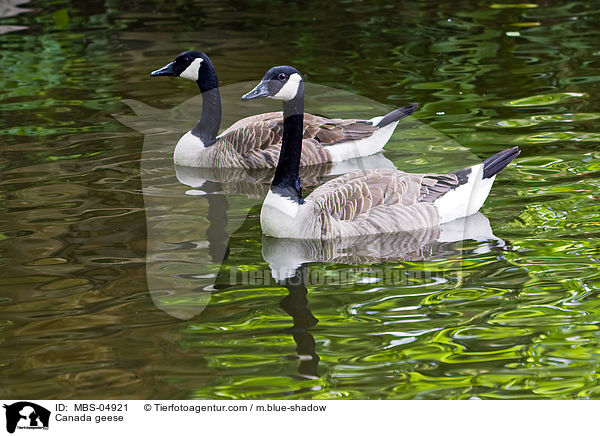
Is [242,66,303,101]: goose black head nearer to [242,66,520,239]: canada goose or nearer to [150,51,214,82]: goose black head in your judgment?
[242,66,520,239]: canada goose

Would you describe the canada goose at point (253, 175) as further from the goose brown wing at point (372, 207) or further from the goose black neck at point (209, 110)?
the goose brown wing at point (372, 207)

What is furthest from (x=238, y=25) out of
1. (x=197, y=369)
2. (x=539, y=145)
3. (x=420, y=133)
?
(x=197, y=369)

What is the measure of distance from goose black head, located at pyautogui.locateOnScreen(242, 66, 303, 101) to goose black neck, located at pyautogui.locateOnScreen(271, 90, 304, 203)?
10 centimetres

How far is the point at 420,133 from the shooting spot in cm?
1085

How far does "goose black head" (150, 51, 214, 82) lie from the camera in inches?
423

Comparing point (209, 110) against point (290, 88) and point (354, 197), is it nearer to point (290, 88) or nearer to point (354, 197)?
point (290, 88)

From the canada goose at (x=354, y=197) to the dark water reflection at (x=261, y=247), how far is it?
0.34m

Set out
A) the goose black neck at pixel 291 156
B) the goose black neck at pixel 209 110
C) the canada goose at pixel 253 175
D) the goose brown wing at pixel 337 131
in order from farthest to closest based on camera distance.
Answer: the goose black neck at pixel 209 110 < the goose brown wing at pixel 337 131 < the canada goose at pixel 253 175 < the goose black neck at pixel 291 156

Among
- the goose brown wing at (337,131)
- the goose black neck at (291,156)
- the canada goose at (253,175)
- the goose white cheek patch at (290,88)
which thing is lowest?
the canada goose at (253,175)

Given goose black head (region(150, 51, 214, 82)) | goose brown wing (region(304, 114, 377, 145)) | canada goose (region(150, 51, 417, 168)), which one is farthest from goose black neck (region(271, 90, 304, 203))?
goose black head (region(150, 51, 214, 82))

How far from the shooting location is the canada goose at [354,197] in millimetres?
7777

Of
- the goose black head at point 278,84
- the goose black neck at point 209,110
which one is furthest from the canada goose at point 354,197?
the goose black neck at point 209,110

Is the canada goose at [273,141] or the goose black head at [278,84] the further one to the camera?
the canada goose at [273,141]

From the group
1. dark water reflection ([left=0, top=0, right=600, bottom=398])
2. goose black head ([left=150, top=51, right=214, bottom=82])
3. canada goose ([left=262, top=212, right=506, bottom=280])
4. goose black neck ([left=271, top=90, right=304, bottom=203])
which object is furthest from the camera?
goose black head ([left=150, top=51, right=214, bottom=82])
